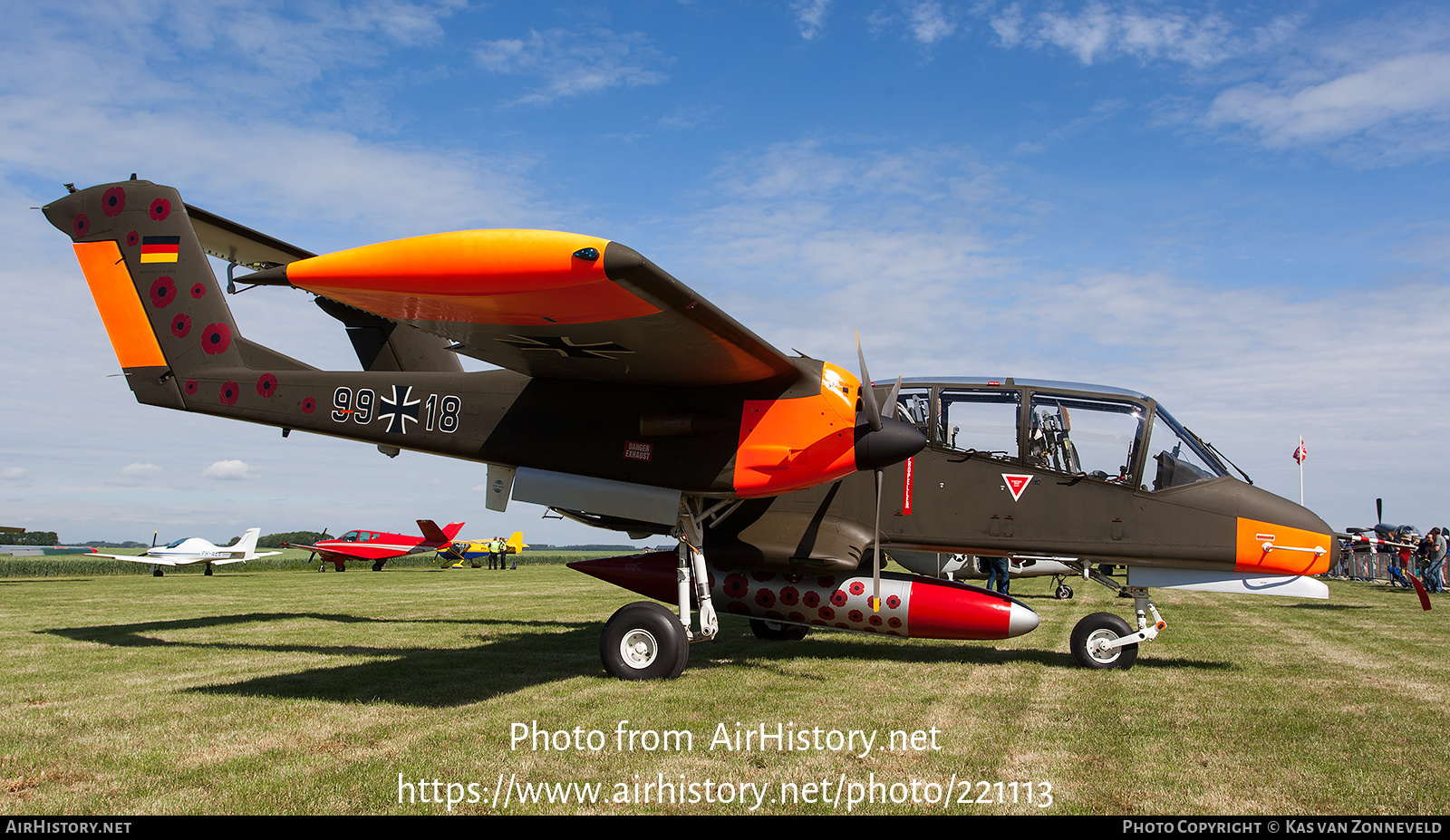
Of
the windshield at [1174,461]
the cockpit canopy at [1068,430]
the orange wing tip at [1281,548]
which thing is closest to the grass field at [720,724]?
the orange wing tip at [1281,548]

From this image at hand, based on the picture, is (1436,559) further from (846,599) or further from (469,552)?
(469,552)

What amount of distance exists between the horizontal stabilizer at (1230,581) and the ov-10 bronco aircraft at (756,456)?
0.07 feet

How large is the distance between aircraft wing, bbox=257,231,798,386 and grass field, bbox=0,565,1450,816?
298cm

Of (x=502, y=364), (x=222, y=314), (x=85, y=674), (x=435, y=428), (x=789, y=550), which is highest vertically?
(x=222, y=314)

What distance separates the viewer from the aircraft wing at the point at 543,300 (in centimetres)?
511

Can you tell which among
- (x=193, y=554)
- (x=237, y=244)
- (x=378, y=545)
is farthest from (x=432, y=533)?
(x=237, y=244)

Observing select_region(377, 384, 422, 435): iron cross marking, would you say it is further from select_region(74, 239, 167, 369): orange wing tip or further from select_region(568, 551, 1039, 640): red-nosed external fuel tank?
select_region(74, 239, 167, 369): orange wing tip

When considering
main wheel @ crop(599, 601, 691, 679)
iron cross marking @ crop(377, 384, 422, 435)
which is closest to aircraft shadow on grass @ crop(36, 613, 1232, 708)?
main wheel @ crop(599, 601, 691, 679)

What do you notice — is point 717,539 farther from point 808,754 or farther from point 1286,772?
point 1286,772

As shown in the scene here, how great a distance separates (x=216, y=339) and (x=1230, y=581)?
1249 cm

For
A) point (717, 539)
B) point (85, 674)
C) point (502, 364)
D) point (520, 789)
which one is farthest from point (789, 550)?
point (85, 674)

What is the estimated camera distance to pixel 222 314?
34.4 feet

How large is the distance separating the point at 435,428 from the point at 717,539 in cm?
346
